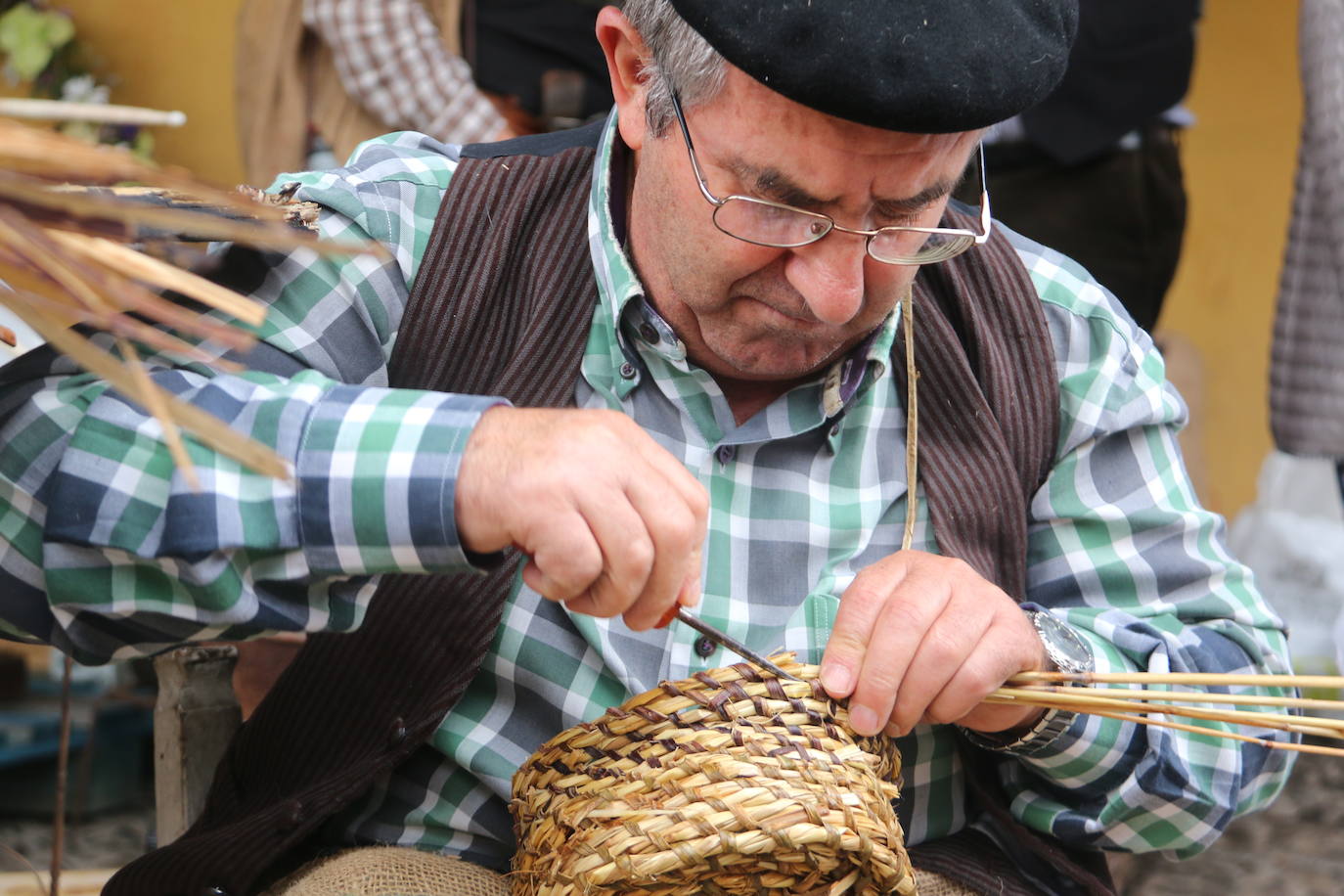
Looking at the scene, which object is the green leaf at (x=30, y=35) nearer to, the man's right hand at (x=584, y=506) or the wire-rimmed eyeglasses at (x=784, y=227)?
the wire-rimmed eyeglasses at (x=784, y=227)

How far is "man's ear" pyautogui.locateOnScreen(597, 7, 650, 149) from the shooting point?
1523 mm

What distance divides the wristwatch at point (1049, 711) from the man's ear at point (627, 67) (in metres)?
0.65

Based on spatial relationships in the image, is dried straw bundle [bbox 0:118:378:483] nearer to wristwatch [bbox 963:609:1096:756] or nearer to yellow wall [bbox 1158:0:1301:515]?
wristwatch [bbox 963:609:1096:756]

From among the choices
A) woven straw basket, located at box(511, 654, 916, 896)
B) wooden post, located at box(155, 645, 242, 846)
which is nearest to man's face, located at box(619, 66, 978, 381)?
woven straw basket, located at box(511, 654, 916, 896)

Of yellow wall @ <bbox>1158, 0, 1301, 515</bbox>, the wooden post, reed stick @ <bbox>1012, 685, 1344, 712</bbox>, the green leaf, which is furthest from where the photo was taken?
yellow wall @ <bbox>1158, 0, 1301, 515</bbox>

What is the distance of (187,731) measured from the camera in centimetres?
165

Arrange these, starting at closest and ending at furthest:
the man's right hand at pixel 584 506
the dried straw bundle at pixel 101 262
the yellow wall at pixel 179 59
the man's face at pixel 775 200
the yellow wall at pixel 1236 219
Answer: the dried straw bundle at pixel 101 262 < the man's right hand at pixel 584 506 < the man's face at pixel 775 200 < the yellow wall at pixel 179 59 < the yellow wall at pixel 1236 219

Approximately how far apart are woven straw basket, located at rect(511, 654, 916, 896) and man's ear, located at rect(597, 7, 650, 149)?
611 millimetres

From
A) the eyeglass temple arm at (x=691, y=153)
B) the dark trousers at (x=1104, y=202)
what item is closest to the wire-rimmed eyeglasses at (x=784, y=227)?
the eyeglass temple arm at (x=691, y=153)

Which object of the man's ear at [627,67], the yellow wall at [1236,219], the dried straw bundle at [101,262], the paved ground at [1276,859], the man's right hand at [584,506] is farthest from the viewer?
the yellow wall at [1236,219]

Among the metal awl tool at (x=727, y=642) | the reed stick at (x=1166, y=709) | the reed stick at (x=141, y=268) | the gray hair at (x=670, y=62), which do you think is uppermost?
the gray hair at (x=670, y=62)

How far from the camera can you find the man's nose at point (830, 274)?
1408 millimetres

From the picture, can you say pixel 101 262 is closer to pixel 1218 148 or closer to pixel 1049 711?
pixel 1049 711

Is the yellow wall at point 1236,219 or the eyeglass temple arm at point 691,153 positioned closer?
the eyeglass temple arm at point 691,153
